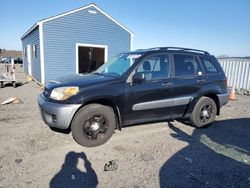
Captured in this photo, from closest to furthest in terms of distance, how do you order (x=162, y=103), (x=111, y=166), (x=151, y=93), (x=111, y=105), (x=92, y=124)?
(x=111, y=166), (x=92, y=124), (x=111, y=105), (x=151, y=93), (x=162, y=103)

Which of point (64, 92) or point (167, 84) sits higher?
point (167, 84)

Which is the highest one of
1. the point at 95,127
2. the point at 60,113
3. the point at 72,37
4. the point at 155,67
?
the point at 72,37

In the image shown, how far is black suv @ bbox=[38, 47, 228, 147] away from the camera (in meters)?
4.11

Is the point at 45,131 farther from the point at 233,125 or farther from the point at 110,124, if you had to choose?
the point at 233,125

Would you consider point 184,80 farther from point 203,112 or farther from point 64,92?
point 64,92

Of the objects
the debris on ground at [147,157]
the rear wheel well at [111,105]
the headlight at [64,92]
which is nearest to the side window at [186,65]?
the rear wheel well at [111,105]

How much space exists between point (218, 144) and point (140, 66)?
7.81ft

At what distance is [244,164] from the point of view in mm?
3730

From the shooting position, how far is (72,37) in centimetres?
1270

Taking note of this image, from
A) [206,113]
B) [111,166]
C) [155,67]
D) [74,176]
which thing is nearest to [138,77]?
[155,67]

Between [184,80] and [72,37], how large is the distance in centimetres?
936

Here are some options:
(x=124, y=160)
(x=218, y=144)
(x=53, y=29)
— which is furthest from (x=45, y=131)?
(x=53, y=29)

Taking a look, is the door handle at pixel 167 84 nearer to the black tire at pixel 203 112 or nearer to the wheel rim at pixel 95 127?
the black tire at pixel 203 112

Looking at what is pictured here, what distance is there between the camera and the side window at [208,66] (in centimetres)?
557
